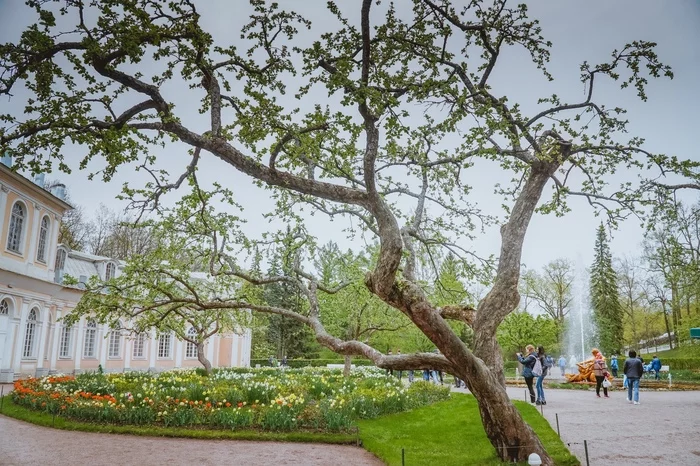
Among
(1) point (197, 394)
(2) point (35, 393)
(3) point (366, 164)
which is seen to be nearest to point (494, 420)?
(3) point (366, 164)

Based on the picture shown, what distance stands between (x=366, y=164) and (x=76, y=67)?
3686 millimetres

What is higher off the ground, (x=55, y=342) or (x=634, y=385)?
(x=55, y=342)

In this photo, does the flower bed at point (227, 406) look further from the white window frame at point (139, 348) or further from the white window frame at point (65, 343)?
the white window frame at point (139, 348)

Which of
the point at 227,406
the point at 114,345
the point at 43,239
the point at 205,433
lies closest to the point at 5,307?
the point at 43,239

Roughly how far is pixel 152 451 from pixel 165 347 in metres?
29.8

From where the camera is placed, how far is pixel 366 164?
6.44m

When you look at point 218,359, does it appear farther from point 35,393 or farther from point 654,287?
point 654,287

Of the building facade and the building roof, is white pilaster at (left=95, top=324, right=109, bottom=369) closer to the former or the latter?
the building facade

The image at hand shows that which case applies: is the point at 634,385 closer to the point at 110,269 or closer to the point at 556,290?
the point at 110,269

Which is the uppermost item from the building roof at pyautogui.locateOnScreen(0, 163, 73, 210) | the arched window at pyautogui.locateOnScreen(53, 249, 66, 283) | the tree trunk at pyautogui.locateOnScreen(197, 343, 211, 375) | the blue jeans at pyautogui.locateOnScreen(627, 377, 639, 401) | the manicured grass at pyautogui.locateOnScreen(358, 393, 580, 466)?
the building roof at pyautogui.locateOnScreen(0, 163, 73, 210)

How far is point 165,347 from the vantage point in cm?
3659

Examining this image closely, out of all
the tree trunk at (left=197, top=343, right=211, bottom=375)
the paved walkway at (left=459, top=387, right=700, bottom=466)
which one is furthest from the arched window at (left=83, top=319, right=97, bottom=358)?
the paved walkway at (left=459, top=387, right=700, bottom=466)

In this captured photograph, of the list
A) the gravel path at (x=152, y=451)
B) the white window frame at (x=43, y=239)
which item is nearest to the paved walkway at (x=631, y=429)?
the gravel path at (x=152, y=451)

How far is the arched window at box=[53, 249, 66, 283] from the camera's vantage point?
28281 millimetres
